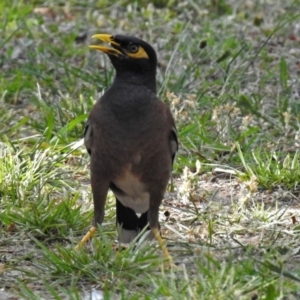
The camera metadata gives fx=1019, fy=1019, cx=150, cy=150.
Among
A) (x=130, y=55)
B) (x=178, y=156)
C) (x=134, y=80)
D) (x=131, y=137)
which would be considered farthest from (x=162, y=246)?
(x=178, y=156)

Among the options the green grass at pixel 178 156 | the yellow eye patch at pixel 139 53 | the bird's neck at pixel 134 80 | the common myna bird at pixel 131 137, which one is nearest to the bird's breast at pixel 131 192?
the common myna bird at pixel 131 137

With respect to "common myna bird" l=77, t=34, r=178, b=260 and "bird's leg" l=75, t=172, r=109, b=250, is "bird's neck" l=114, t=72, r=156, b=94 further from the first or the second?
"bird's leg" l=75, t=172, r=109, b=250

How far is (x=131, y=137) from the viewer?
18.0ft

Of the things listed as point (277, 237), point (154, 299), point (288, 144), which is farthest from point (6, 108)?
point (154, 299)

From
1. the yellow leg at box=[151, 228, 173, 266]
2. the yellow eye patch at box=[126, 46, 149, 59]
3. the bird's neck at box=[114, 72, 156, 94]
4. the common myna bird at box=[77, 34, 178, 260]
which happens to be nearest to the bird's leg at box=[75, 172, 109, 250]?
the common myna bird at box=[77, 34, 178, 260]

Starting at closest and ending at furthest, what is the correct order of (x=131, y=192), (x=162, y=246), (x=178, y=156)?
(x=162, y=246) < (x=131, y=192) < (x=178, y=156)

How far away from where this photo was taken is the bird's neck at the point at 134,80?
5.68m

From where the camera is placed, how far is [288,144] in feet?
24.1

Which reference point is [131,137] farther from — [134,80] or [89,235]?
[89,235]

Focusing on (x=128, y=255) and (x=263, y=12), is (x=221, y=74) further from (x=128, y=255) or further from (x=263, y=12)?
(x=128, y=255)

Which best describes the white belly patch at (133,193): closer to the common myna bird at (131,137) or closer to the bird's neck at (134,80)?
the common myna bird at (131,137)

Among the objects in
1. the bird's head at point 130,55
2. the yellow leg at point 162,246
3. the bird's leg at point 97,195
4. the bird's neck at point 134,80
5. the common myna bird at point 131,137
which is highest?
the bird's head at point 130,55

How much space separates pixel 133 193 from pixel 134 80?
63cm

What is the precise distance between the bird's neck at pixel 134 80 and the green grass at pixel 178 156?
0.79 metres
